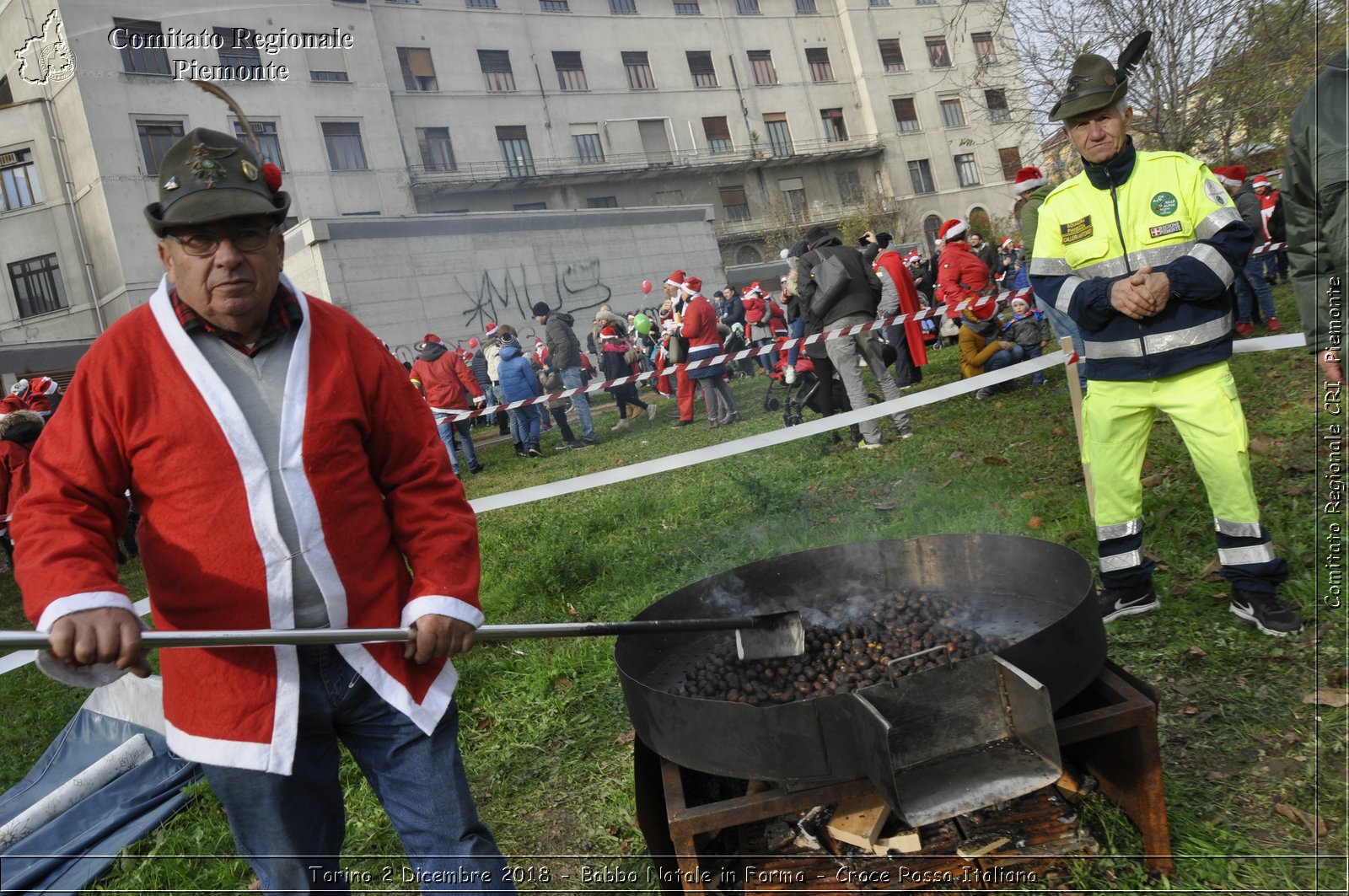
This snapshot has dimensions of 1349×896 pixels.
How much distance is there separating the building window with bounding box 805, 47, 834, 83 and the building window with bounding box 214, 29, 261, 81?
2967 cm

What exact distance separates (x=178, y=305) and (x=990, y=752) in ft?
7.63

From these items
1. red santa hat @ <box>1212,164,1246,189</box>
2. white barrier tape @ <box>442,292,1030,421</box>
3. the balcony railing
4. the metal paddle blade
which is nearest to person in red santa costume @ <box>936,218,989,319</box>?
white barrier tape @ <box>442,292,1030,421</box>

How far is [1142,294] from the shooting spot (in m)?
3.30

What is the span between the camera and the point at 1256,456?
16.6 ft

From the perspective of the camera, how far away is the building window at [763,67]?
39.5 meters

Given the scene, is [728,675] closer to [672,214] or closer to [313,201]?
[313,201]

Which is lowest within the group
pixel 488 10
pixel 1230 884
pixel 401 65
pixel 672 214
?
pixel 1230 884

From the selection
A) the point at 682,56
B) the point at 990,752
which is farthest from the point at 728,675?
the point at 682,56

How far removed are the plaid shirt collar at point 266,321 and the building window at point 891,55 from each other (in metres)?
46.6

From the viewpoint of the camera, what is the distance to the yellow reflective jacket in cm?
327

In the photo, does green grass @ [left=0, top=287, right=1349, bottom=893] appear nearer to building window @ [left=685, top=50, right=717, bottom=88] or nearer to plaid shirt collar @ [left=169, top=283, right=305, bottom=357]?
plaid shirt collar @ [left=169, top=283, right=305, bottom=357]

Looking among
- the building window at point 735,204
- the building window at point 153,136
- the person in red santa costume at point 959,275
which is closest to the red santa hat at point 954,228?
the person in red santa costume at point 959,275

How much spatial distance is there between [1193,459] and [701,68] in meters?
37.2
